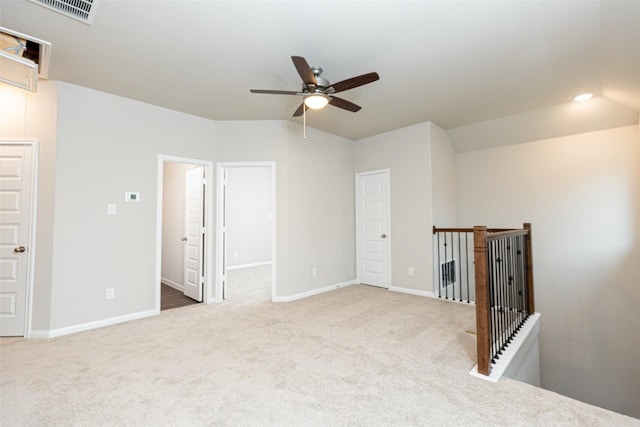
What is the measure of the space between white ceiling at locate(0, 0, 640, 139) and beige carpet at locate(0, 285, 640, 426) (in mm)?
2691

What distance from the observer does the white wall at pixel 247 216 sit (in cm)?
717

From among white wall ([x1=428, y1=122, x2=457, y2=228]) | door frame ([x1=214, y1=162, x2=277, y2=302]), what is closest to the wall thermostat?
door frame ([x1=214, y1=162, x2=277, y2=302])

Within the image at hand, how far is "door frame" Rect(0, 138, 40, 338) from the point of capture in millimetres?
2982

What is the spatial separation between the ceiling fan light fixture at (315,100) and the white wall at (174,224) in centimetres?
277

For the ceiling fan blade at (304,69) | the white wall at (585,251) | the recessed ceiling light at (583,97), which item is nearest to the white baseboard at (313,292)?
the white wall at (585,251)

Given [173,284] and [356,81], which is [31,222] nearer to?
[173,284]

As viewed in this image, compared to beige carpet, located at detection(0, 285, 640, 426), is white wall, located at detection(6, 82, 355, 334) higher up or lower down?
higher up

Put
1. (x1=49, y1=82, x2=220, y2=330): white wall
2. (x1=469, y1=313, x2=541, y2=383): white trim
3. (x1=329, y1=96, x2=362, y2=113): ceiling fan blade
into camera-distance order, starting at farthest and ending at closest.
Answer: (x1=49, y1=82, x2=220, y2=330): white wall
(x1=329, y1=96, x2=362, y2=113): ceiling fan blade
(x1=469, y1=313, x2=541, y2=383): white trim

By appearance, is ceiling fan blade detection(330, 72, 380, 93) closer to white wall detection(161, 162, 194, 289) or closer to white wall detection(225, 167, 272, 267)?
white wall detection(161, 162, 194, 289)

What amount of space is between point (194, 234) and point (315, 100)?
2965 millimetres

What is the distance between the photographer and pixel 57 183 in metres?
3.07

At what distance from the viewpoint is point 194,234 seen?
4500 millimetres

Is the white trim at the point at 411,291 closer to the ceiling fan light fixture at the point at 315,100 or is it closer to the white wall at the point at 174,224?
the ceiling fan light fixture at the point at 315,100

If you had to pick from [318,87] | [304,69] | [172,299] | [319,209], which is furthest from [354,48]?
[172,299]
